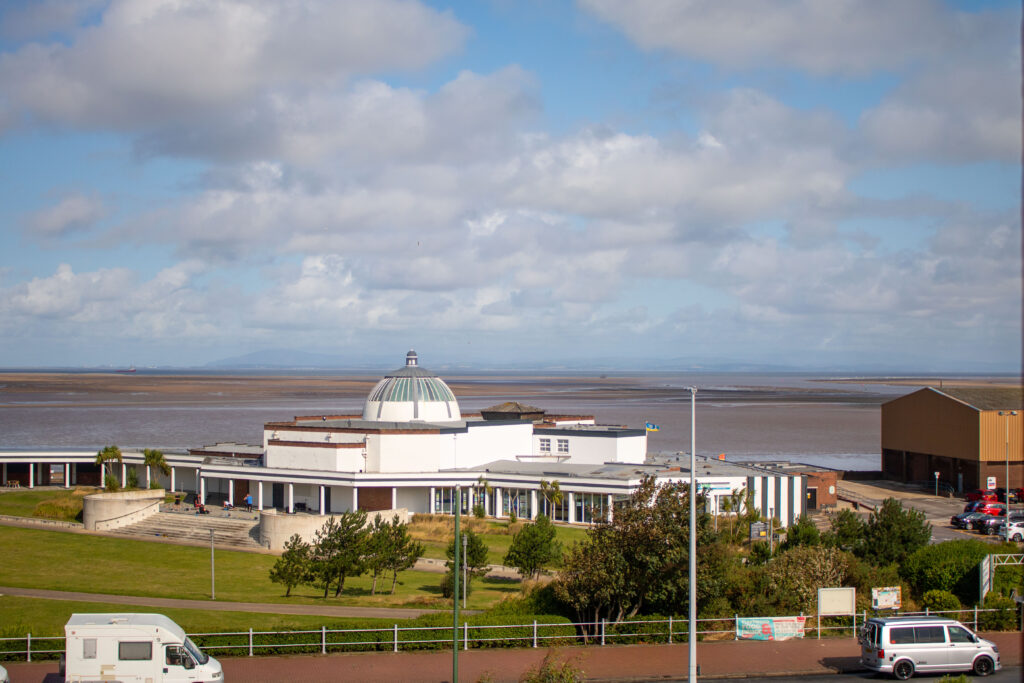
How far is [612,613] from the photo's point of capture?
3234 cm

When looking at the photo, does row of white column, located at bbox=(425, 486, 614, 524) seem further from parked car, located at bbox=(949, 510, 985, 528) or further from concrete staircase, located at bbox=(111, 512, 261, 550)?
parked car, located at bbox=(949, 510, 985, 528)

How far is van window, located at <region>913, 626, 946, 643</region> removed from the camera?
26891mm

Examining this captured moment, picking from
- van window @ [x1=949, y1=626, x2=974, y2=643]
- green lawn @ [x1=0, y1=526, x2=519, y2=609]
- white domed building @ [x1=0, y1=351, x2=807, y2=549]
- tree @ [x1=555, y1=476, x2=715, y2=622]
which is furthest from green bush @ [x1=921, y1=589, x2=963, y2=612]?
white domed building @ [x1=0, y1=351, x2=807, y2=549]

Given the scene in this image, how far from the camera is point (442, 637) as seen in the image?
28859 mm

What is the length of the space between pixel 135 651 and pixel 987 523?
48.1 meters

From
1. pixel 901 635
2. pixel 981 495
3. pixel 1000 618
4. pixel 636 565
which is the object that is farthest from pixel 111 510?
pixel 981 495

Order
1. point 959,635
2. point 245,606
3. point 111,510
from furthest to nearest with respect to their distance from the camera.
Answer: point 111,510 < point 245,606 < point 959,635

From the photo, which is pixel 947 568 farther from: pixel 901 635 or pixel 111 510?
pixel 111 510

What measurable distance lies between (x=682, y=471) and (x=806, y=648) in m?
31.0

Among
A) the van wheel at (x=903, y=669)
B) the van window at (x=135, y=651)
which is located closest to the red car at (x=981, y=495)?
the van wheel at (x=903, y=669)

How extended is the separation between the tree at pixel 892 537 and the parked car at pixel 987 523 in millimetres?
15910

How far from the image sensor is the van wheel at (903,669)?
26.6 m

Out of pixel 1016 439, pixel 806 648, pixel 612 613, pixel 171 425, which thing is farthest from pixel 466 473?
pixel 171 425

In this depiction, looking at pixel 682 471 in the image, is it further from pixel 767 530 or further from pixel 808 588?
pixel 808 588
